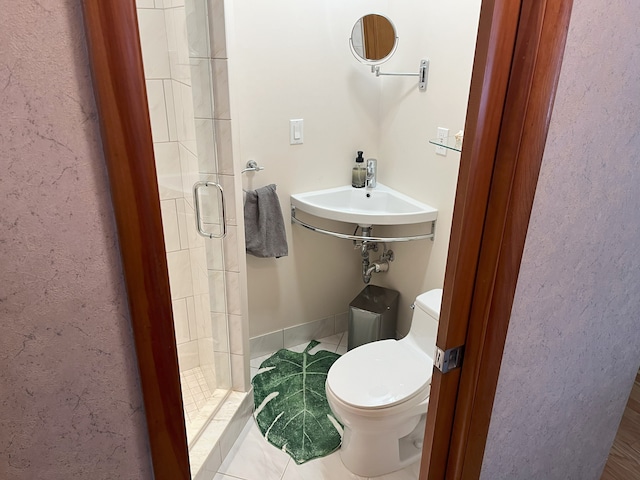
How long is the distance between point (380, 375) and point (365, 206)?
883 millimetres

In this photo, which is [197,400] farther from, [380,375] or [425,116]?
[425,116]

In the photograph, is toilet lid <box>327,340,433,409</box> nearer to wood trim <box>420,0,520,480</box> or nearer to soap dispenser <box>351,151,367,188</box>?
wood trim <box>420,0,520,480</box>

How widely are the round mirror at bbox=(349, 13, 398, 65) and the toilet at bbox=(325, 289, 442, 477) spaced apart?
114 cm

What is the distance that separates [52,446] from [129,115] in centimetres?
53

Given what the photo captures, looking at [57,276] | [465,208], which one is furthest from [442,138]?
[57,276]

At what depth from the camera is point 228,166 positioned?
1796mm

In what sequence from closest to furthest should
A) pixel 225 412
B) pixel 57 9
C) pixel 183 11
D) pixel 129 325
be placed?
pixel 57 9
pixel 129 325
pixel 183 11
pixel 225 412

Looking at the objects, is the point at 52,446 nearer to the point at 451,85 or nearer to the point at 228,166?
the point at 228,166

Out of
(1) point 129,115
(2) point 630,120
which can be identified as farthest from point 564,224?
(1) point 129,115

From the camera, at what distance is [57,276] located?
0.65 metres

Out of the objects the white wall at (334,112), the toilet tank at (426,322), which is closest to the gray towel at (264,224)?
the white wall at (334,112)

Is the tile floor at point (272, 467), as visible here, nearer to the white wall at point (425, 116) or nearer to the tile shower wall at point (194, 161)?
the tile shower wall at point (194, 161)

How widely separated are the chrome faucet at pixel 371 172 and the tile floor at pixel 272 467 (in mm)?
1288

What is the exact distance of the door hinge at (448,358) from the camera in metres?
1.03
